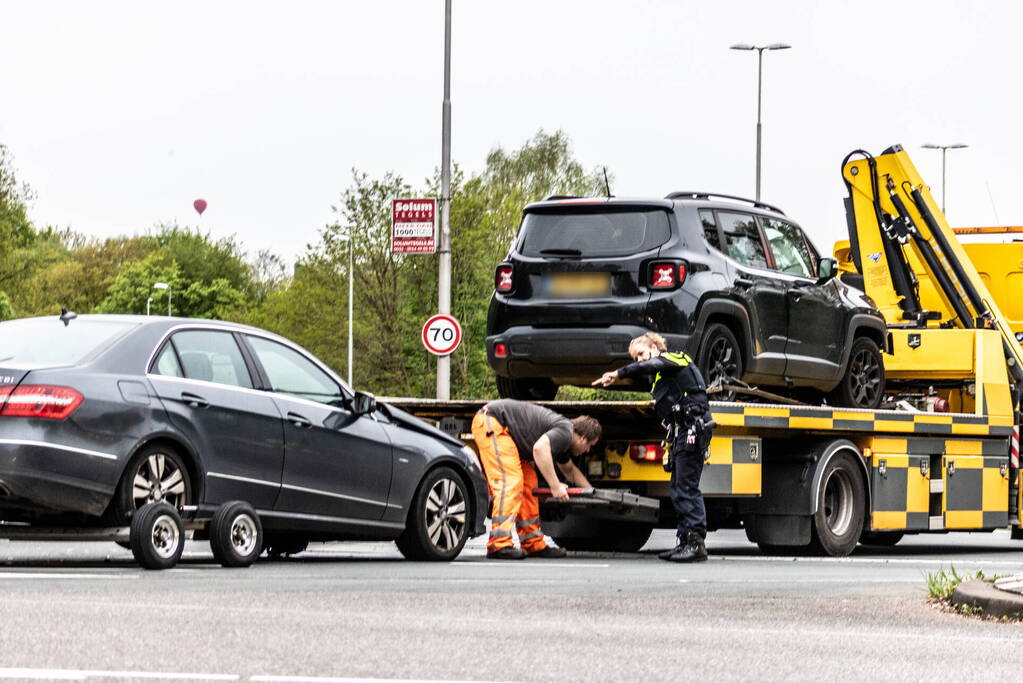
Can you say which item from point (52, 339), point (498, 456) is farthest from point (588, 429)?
point (52, 339)

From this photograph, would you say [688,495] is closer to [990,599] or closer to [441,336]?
→ [990,599]

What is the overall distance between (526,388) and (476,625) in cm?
658

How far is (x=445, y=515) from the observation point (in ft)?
45.5

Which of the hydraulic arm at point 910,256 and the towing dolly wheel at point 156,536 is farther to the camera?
the hydraulic arm at point 910,256

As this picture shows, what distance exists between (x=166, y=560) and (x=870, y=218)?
9590 millimetres

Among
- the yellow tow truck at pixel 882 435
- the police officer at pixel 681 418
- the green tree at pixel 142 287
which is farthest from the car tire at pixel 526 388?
the green tree at pixel 142 287

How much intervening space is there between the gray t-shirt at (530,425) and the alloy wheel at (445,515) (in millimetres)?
907

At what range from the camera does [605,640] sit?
27.7 feet

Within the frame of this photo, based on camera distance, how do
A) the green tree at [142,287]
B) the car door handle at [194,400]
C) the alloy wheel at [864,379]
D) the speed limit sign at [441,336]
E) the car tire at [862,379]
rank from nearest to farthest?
the car door handle at [194,400], the car tire at [862,379], the alloy wheel at [864,379], the speed limit sign at [441,336], the green tree at [142,287]

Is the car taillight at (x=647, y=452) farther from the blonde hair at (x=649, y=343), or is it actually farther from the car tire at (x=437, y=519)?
the car tire at (x=437, y=519)

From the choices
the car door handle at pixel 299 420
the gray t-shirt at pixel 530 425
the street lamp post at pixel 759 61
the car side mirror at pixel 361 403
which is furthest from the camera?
the street lamp post at pixel 759 61

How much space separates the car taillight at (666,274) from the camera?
47.4 feet

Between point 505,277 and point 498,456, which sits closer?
point 498,456

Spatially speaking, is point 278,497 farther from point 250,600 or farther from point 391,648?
point 391,648
